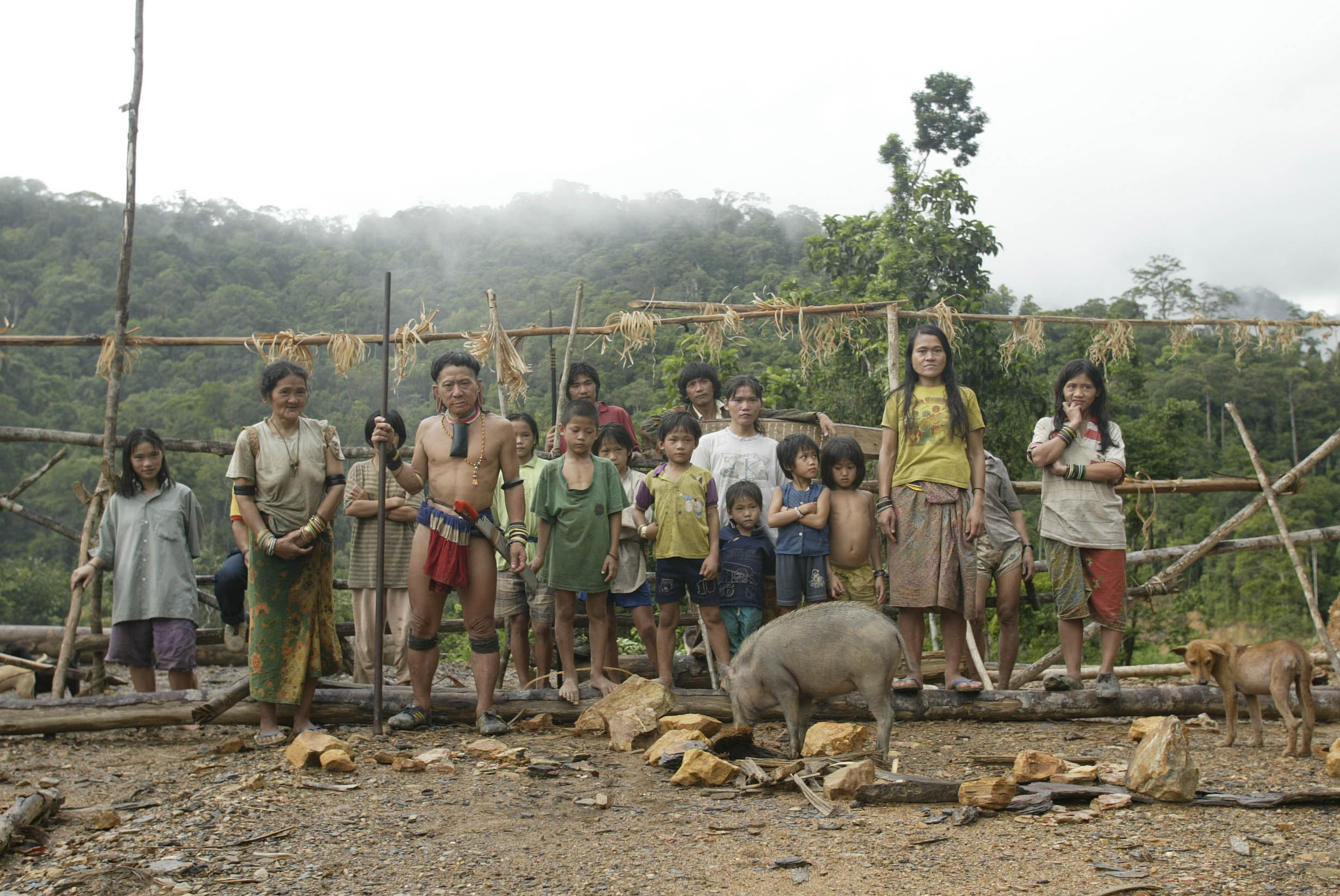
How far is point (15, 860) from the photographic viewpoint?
3.56m

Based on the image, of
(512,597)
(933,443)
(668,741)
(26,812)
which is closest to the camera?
(26,812)

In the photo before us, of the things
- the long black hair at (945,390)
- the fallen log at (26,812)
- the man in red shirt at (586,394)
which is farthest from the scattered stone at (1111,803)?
the fallen log at (26,812)

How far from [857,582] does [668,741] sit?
1.65 m

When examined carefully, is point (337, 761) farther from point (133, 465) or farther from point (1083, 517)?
point (1083, 517)

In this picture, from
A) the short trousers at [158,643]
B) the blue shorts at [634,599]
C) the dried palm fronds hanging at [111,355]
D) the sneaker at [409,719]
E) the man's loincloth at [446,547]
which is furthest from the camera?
the dried palm fronds hanging at [111,355]

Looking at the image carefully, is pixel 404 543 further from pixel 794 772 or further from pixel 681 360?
pixel 681 360

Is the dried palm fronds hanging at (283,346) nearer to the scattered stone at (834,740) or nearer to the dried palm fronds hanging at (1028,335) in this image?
the scattered stone at (834,740)

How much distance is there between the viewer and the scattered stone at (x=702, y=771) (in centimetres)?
414

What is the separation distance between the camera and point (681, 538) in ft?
18.7

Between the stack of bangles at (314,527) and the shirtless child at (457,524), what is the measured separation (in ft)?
1.42

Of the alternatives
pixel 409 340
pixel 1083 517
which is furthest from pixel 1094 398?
pixel 409 340

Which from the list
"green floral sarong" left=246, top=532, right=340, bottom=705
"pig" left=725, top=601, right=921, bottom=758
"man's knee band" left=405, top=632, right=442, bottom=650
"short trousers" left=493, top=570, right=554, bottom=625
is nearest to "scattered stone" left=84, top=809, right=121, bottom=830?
"green floral sarong" left=246, top=532, right=340, bottom=705

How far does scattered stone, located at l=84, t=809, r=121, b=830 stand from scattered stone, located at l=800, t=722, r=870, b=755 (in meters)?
2.81

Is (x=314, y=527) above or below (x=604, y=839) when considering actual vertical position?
above
